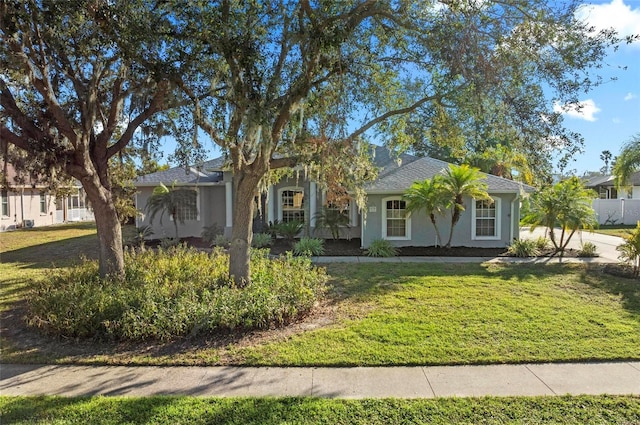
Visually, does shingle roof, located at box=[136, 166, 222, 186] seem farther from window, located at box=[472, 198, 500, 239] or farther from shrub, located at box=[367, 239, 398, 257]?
window, located at box=[472, 198, 500, 239]

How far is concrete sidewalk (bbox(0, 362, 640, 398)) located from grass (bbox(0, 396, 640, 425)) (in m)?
0.18

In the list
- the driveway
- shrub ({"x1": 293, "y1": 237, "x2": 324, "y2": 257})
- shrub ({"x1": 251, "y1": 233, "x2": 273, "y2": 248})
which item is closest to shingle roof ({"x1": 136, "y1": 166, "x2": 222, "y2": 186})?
shrub ({"x1": 251, "y1": 233, "x2": 273, "y2": 248})

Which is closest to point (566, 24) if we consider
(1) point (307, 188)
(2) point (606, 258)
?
(2) point (606, 258)

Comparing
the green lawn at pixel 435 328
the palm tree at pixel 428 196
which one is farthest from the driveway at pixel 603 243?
the palm tree at pixel 428 196

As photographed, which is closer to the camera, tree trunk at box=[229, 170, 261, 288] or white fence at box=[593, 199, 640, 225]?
tree trunk at box=[229, 170, 261, 288]

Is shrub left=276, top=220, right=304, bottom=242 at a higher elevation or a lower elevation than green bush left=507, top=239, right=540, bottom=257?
higher

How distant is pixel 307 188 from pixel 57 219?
23307 mm

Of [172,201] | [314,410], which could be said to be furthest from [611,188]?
[314,410]

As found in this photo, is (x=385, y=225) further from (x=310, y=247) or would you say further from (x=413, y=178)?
(x=310, y=247)

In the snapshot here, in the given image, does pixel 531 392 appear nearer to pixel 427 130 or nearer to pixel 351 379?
pixel 351 379

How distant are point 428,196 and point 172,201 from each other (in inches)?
407

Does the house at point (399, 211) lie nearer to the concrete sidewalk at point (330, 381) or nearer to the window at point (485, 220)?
the window at point (485, 220)

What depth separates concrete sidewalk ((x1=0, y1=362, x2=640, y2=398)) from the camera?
4340 millimetres

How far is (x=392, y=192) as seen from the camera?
14.2 m
